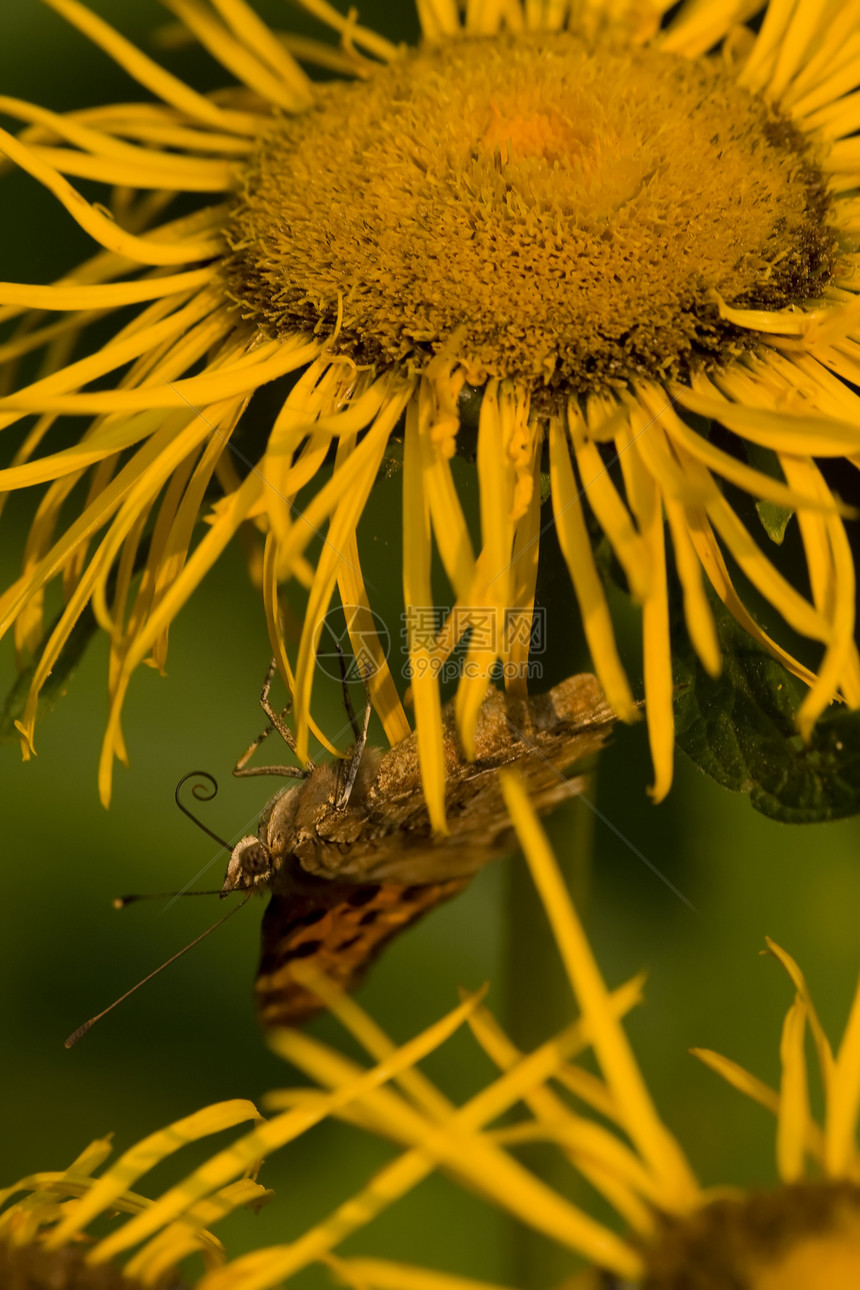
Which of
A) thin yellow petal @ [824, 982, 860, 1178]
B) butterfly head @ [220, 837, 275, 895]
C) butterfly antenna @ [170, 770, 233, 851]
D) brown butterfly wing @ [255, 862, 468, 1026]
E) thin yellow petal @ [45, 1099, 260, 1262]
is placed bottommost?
thin yellow petal @ [824, 982, 860, 1178]

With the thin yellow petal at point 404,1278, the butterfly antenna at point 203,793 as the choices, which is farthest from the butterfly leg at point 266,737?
the thin yellow petal at point 404,1278

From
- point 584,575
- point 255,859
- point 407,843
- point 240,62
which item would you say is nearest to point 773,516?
point 584,575

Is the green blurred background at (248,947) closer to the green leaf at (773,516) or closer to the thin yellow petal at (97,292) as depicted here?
the thin yellow petal at (97,292)

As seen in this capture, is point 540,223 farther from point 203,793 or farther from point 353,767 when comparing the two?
point 203,793

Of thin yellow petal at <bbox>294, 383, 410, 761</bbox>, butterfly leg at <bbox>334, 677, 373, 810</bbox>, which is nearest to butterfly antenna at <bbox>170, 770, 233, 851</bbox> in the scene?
butterfly leg at <bbox>334, 677, 373, 810</bbox>

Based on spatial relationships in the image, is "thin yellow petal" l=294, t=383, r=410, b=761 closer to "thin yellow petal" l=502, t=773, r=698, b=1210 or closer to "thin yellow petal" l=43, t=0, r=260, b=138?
"thin yellow petal" l=502, t=773, r=698, b=1210

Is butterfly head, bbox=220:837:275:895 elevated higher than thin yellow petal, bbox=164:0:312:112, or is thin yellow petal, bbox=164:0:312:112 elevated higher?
thin yellow petal, bbox=164:0:312:112

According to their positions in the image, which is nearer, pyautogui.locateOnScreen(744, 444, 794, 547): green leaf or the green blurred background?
pyautogui.locateOnScreen(744, 444, 794, 547): green leaf

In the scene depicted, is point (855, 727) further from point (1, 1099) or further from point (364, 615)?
point (1, 1099)
